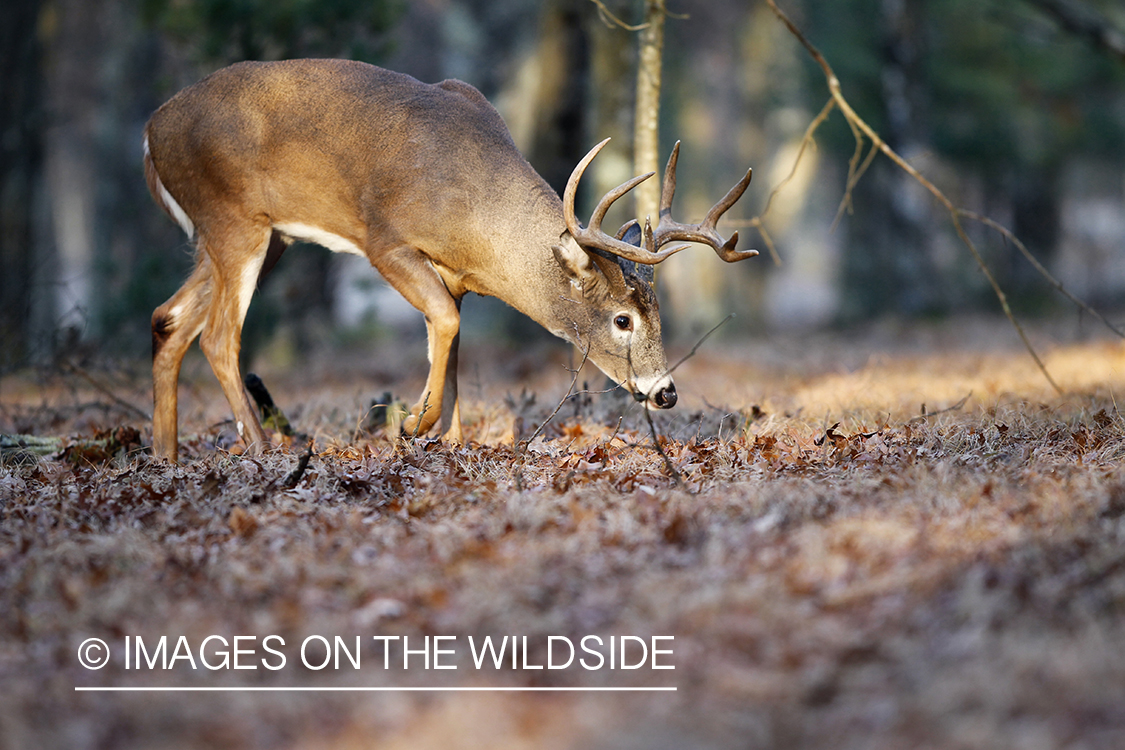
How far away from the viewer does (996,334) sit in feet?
42.6

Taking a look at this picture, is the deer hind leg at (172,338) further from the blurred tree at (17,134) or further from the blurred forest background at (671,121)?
the blurred tree at (17,134)

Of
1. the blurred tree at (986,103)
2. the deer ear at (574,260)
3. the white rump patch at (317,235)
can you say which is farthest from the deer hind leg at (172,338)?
the blurred tree at (986,103)

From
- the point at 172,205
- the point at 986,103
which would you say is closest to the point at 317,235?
the point at 172,205

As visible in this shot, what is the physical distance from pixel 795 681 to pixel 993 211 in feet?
90.3

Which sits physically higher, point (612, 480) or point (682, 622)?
point (612, 480)

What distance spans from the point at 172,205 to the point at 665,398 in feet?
10.8

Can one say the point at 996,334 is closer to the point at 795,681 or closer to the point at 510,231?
the point at 510,231

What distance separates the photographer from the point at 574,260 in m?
5.51

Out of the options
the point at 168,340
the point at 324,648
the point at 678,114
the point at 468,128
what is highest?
the point at 678,114

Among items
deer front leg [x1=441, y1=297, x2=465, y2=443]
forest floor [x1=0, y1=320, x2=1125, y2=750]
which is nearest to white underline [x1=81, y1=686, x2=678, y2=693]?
forest floor [x1=0, y1=320, x2=1125, y2=750]

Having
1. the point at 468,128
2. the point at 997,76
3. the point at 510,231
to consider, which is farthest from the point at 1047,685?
the point at 997,76

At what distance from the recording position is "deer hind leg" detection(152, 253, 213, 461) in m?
5.51

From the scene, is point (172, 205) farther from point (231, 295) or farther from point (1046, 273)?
point (1046, 273)

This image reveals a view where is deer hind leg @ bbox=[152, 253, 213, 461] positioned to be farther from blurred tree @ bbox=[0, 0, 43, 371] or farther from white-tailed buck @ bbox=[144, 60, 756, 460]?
blurred tree @ bbox=[0, 0, 43, 371]
